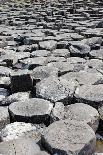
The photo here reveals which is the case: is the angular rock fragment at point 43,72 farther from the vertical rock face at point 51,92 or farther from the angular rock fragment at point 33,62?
the angular rock fragment at point 33,62

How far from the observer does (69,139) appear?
5.97ft

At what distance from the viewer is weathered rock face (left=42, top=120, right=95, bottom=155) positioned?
1.75 meters

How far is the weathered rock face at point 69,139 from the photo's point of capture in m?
1.75

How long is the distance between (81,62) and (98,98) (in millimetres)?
1093

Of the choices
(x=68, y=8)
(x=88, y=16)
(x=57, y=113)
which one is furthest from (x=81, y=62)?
(x=68, y=8)

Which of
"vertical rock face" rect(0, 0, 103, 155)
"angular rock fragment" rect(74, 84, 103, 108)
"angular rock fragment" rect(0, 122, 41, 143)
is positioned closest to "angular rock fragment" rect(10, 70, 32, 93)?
"vertical rock face" rect(0, 0, 103, 155)

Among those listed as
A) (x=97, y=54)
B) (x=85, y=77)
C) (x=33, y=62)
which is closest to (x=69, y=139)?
(x=85, y=77)

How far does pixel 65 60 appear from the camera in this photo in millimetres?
3484

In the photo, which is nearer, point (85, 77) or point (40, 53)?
point (85, 77)

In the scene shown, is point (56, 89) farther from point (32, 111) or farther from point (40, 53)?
point (40, 53)

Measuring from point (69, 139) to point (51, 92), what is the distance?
2.36 feet

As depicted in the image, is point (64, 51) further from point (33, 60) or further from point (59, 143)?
point (59, 143)

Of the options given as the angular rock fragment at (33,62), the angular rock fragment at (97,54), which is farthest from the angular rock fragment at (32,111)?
the angular rock fragment at (97,54)

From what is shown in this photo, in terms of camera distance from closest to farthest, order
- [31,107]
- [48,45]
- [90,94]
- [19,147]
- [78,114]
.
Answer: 1. [19,147]
2. [78,114]
3. [31,107]
4. [90,94]
5. [48,45]
